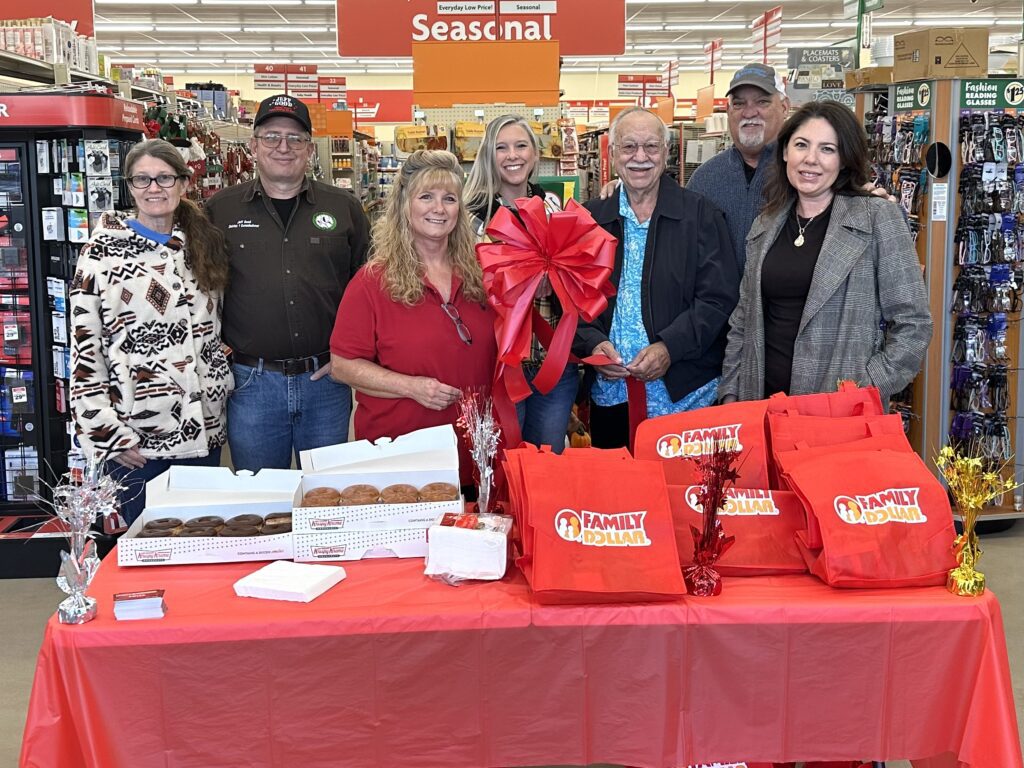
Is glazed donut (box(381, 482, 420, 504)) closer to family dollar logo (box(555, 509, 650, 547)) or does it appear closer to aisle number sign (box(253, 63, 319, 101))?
family dollar logo (box(555, 509, 650, 547))

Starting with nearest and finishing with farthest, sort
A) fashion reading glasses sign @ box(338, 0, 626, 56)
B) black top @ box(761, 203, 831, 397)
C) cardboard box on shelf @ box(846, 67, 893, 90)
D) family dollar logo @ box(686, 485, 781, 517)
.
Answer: family dollar logo @ box(686, 485, 781, 517) < black top @ box(761, 203, 831, 397) < cardboard box on shelf @ box(846, 67, 893, 90) < fashion reading glasses sign @ box(338, 0, 626, 56)

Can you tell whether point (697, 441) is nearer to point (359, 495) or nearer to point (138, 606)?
point (359, 495)

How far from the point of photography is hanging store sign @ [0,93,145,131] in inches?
159

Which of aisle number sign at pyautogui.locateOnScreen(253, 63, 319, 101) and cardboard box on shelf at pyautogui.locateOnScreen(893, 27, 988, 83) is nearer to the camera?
cardboard box on shelf at pyautogui.locateOnScreen(893, 27, 988, 83)

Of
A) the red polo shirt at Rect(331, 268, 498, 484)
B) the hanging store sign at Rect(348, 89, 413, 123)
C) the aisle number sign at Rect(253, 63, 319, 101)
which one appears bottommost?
the red polo shirt at Rect(331, 268, 498, 484)

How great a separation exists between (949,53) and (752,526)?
11.1 feet

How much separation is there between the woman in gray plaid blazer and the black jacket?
199 mm

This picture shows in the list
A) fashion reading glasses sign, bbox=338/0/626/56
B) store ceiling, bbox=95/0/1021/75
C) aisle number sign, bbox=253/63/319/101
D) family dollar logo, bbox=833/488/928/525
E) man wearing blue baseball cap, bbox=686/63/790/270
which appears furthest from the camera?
store ceiling, bbox=95/0/1021/75

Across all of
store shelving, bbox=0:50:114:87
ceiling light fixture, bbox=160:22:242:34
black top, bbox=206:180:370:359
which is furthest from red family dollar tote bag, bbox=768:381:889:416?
ceiling light fixture, bbox=160:22:242:34

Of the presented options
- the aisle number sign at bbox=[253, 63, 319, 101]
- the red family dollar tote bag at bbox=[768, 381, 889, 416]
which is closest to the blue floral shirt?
the red family dollar tote bag at bbox=[768, 381, 889, 416]

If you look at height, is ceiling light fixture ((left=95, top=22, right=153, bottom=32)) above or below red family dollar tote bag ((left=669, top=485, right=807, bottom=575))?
above

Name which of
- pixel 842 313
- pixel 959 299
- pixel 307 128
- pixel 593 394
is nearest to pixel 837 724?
pixel 842 313

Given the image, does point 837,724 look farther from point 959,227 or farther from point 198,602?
point 959,227

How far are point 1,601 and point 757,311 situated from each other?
3.34 m
